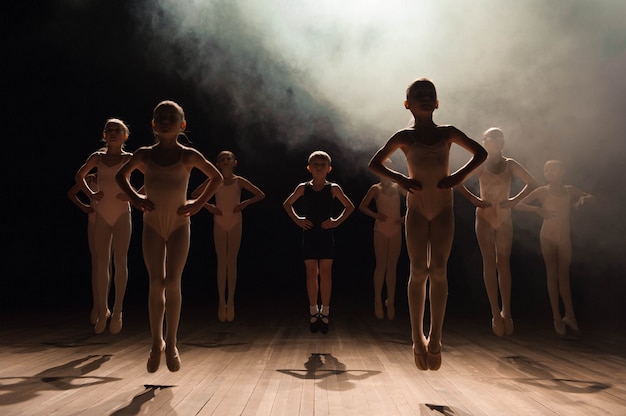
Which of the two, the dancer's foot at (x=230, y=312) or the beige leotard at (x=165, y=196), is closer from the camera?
the beige leotard at (x=165, y=196)

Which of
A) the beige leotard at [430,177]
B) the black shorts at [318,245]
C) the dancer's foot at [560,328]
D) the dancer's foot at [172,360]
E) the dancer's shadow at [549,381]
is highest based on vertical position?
the beige leotard at [430,177]

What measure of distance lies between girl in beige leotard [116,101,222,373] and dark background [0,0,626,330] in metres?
4.02

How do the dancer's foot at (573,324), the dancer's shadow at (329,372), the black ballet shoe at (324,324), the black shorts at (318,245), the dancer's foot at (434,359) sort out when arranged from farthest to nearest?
1. the dancer's foot at (573,324)
2. the black ballet shoe at (324,324)
3. the black shorts at (318,245)
4. the dancer's shadow at (329,372)
5. the dancer's foot at (434,359)

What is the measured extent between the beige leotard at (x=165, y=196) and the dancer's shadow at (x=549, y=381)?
7.16 feet

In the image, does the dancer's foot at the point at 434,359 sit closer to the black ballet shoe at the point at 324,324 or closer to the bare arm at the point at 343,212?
the bare arm at the point at 343,212

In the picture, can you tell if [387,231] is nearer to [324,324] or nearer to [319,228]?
[319,228]

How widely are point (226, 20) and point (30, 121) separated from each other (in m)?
3.85

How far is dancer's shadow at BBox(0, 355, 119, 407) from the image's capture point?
2.84 metres

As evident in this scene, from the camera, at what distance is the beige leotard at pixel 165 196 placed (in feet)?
9.55

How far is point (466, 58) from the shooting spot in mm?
6098

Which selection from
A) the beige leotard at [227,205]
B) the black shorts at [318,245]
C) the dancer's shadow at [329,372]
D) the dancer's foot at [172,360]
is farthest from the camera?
the beige leotard at [227,205]

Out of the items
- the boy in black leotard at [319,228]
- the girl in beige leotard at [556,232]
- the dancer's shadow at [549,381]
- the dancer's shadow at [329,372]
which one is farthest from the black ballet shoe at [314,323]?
the girl in beige leotard at [556,232]

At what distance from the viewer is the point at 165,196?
2.92 m

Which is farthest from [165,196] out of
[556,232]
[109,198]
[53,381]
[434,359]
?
[556,232]
